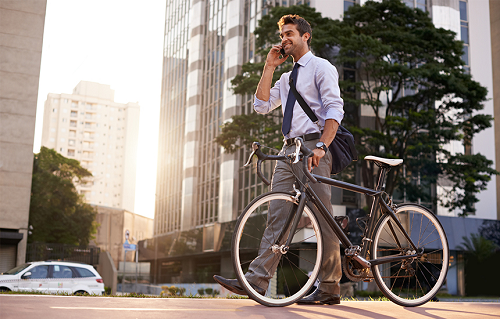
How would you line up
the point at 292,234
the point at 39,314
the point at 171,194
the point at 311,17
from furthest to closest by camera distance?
the point at 171,194 → the point at 311,17 → the point at 292,234 → the point at 39,314

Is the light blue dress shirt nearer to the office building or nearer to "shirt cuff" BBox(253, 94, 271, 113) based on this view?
"shirt cuff" BBox(253, 94, 271, 113)

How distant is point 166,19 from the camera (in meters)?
63.0

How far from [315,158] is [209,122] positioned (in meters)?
41.8

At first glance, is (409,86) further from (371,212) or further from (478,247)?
(371,212)

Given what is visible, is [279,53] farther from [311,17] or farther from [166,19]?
[166,19]

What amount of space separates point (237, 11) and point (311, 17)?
59.5ft

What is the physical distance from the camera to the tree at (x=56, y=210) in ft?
128

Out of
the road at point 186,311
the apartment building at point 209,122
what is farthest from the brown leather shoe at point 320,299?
the apartment building at point 209,122

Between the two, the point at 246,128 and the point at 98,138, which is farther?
the point at 98,138

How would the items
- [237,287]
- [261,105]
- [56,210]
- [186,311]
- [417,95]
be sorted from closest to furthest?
[186,311] < [237,287] < [261,105] < [417,95] < [56,210]

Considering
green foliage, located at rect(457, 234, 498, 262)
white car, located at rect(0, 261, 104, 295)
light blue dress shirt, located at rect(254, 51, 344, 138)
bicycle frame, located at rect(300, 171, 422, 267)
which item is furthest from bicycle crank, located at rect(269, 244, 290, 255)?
green foliage, located at rect(457, 234, 498, 262)

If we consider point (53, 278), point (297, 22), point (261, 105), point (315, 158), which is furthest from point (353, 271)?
point (53, 278)

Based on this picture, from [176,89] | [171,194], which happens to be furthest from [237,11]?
[171,194]

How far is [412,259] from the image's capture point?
4164 millimetres
